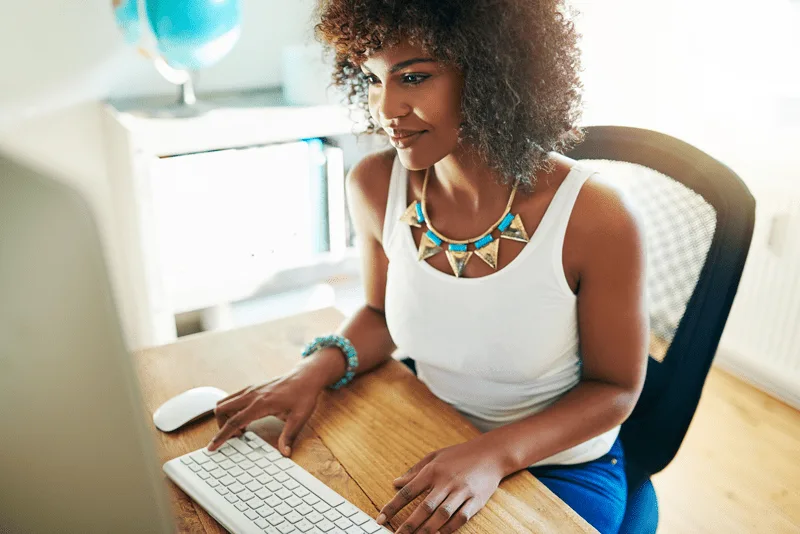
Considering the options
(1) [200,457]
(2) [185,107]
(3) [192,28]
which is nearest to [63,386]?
(1) [200,457]

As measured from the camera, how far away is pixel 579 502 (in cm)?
98

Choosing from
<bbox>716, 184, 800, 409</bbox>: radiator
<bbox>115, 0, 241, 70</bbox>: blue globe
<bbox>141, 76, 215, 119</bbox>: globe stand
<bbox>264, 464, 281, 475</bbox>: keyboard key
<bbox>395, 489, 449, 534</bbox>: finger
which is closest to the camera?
<bbox>395, 489, 449, 534</bbox>: finger

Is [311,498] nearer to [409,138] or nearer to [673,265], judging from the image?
[409,138]

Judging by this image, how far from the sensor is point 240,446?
949 millimetres

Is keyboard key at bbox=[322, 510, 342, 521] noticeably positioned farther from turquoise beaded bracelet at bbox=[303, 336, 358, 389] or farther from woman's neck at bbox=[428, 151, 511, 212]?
woman's neck at bbox=[428, 151, 511, 212]

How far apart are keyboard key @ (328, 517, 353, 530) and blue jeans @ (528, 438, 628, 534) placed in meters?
0.33

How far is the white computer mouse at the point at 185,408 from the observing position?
3.23 ft

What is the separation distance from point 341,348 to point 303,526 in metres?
0.34

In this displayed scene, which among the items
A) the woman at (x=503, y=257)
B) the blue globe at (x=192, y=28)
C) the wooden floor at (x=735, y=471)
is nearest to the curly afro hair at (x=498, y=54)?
the woman at (x=503, y=257)

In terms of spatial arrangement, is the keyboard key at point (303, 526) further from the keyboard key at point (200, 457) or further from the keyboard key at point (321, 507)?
the keyboard key at point (200, 457)

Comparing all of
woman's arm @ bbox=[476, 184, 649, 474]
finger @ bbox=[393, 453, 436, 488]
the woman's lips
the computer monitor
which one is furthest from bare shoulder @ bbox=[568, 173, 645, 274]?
the computer monitor

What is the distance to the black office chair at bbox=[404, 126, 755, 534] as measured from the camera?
991 millimetres

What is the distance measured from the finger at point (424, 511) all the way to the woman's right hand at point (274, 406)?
0.22 meters

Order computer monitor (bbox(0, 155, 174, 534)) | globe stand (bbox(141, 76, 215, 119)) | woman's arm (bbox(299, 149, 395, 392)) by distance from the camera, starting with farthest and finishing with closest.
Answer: globe stand (bbox(141, 76, 215, 119)) < woman's arm (bbox(299, 149, 395, 392)) < computer monitor (bbox(0, 155, 174, 534))
